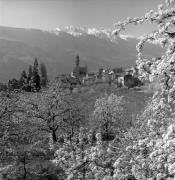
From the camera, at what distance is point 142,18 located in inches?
394

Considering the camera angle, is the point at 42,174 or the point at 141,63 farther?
the point at 42,174

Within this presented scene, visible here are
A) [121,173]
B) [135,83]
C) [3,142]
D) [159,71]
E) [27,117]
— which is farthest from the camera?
[135,83]

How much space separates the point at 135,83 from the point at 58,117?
379 feet

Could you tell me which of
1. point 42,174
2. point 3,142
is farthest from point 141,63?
point 42,174

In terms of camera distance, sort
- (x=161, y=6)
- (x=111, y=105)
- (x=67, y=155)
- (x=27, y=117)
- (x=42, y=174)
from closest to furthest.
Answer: (x=161, y=6)
(x=67, y=155)
(x=42, y=174)
(x=27, y=117)
(x=111, y=105)

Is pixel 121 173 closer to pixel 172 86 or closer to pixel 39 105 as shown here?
pixel 172 86

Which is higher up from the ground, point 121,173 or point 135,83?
point 121,173

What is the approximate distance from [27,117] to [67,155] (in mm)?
29760

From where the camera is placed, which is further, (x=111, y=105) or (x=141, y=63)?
(x=111, y=105)

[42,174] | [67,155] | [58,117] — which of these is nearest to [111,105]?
[58,117]

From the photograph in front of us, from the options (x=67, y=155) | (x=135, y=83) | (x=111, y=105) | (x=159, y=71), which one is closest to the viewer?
(x=159, y=71)

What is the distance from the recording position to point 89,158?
854 inches

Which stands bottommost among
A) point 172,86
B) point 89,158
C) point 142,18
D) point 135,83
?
point 135,83

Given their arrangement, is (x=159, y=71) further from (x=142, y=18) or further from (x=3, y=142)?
(x=3, y=142)
